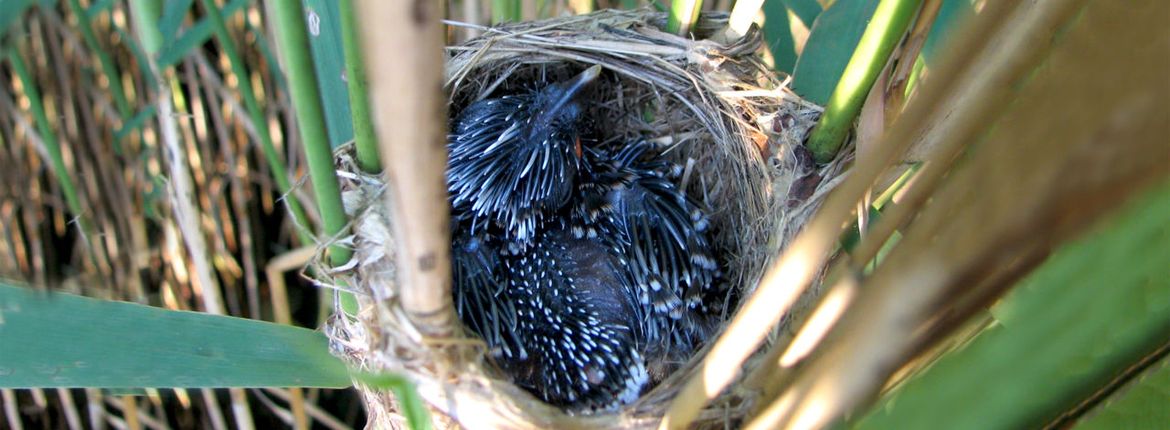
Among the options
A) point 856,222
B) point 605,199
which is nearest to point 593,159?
point 605,199

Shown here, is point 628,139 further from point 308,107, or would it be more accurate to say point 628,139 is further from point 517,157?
point 308,107

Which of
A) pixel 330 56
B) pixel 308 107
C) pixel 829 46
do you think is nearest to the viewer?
pixel 308 107

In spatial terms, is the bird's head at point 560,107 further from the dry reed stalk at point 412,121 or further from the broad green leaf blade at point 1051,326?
the broad green leaf blade at point 1051,326

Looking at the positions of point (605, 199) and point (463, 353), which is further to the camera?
point (605, 199)

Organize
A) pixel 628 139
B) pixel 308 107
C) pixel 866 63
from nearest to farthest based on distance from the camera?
pixel 308 107 < pixel 866 63 < pixel 628 139

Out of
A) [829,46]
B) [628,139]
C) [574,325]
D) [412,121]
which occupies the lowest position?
[574,325]

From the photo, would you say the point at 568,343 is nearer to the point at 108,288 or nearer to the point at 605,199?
the point at 605,199

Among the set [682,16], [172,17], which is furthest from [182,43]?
[682,16]
